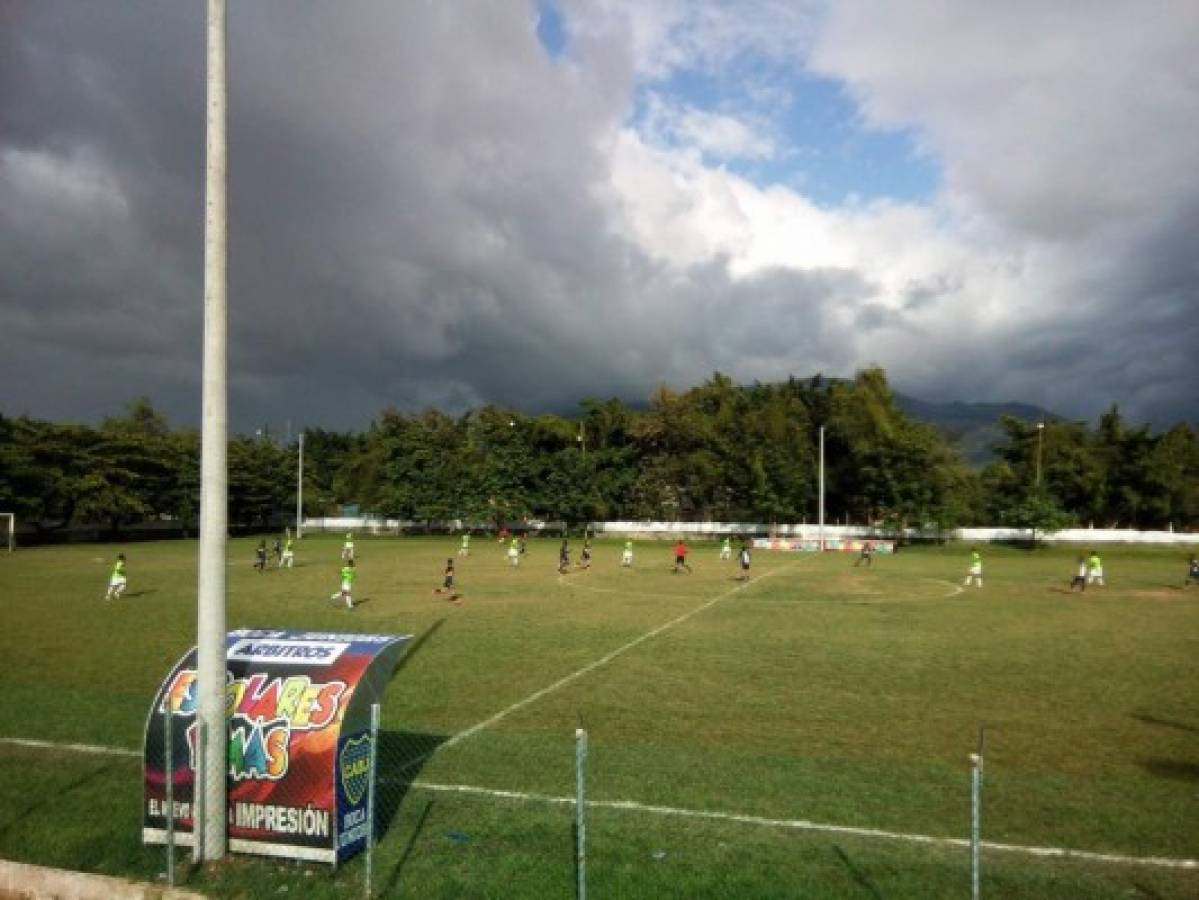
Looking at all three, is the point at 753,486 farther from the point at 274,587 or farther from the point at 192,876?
the point at 192,876

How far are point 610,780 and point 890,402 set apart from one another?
255 feet

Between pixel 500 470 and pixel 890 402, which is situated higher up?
pixel 890 402

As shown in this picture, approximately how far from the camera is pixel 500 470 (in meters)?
87.1

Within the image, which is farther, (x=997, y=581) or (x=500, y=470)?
(x=500, y=470)

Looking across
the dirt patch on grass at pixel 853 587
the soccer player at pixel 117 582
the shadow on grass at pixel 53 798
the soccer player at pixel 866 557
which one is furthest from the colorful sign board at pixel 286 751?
the soccer player at pixel 866 557

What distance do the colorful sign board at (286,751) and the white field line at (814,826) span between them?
6.33 ft

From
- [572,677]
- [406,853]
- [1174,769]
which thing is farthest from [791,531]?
[406,853]

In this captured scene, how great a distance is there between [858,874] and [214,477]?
7255mm

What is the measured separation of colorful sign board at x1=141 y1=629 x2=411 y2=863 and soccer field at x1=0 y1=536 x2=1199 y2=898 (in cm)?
31

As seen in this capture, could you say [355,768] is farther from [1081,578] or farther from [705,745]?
[1081,578]

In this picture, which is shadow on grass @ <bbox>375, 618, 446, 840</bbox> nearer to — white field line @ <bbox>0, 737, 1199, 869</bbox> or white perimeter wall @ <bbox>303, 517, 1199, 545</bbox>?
white field line @ <bbox>0, 737, 1199, 869</bbox>

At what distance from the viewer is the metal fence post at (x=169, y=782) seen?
7.84 m

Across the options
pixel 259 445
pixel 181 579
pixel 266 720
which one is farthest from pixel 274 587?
pixel 259 445

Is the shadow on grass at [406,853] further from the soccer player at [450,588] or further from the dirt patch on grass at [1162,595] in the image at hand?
the dirt patch on grass at [1162,595]
